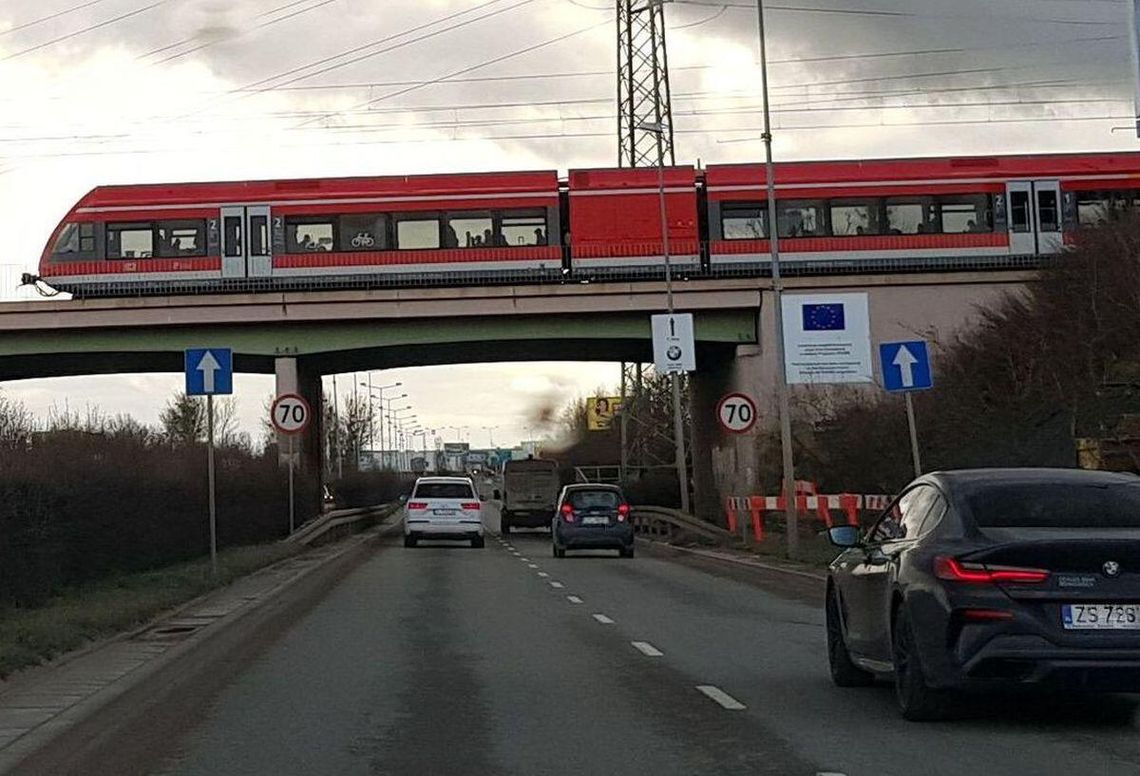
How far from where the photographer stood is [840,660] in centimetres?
1262

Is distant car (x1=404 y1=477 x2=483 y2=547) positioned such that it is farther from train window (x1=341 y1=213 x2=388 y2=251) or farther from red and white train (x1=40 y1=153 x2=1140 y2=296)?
train window (x1=341 y1=213 x2=388 y2=251)

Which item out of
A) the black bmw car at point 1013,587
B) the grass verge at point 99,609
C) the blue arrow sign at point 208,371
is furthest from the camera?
the blue arrow sign at point 208,371

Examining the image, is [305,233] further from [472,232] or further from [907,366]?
[907,366]

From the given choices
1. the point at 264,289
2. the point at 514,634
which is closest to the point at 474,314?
the point at 264,289

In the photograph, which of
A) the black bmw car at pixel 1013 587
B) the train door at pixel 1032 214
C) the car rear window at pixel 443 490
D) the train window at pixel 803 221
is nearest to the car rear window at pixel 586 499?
the car rear window at pixel 443 490

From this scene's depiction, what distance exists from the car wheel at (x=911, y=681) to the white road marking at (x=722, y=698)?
125 centimetres

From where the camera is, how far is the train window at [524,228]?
1874 inches

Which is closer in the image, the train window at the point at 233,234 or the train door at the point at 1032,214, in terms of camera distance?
the train window at the point at 233,234

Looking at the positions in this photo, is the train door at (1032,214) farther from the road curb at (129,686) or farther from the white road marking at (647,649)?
the white road marking at (647,649)

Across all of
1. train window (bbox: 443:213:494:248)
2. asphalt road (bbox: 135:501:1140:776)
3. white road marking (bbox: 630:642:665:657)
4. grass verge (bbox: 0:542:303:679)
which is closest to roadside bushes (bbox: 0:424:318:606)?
grass verge (bbox: 0:542:303:679)

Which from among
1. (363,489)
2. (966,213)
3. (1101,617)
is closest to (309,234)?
(966,213)

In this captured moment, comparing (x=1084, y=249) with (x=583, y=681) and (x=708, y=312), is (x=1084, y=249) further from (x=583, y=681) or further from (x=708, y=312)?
(x=583, y=681)

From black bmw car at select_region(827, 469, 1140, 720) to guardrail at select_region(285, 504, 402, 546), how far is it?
94.9ft

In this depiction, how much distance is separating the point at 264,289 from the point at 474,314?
232 inches
